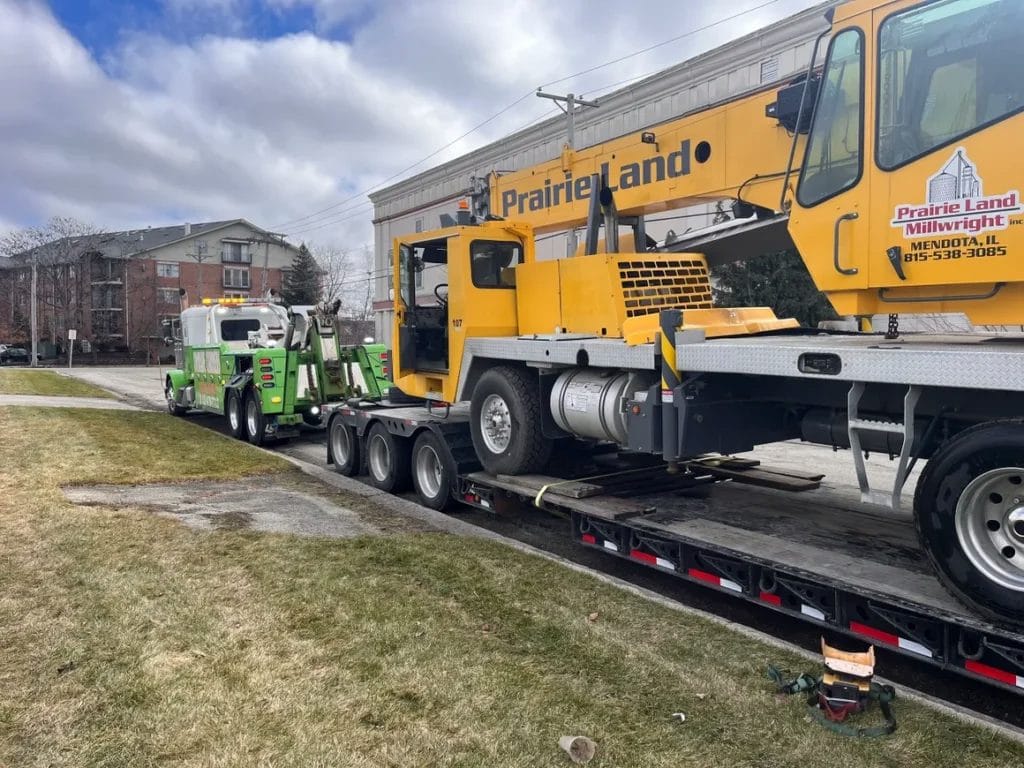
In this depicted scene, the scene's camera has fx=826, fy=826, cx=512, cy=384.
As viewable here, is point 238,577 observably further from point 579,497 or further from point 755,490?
point 755,490

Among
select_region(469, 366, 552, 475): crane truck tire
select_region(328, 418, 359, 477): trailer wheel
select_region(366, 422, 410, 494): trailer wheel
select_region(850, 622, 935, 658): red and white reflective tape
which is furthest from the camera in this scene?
select_region(328, 418, 359, 477): trailer wheel

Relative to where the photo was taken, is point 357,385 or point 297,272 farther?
point 297,272

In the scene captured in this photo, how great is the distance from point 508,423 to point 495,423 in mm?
240

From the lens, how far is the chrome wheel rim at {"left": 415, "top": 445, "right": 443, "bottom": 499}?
338 inches

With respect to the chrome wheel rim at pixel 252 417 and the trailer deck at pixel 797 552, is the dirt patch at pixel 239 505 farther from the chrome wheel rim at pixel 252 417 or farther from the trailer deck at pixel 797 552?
the chrome wheel rim at pixel 252 417

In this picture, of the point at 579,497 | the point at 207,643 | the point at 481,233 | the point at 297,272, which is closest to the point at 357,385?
the point at 481,233

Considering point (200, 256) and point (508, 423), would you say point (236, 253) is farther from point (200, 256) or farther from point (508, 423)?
point (508, 423)

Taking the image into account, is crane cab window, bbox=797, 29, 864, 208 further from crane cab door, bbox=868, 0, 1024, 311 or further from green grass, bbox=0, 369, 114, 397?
green grass, bbox=0, 369, 114, 397

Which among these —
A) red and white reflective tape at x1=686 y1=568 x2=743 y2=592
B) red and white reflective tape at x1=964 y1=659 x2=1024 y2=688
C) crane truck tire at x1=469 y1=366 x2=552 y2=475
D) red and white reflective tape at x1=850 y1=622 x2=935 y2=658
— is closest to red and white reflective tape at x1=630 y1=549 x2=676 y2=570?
red and white reflective tape at x1=686 y1=568 x2=743 y2=592

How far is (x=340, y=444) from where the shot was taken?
421 inches

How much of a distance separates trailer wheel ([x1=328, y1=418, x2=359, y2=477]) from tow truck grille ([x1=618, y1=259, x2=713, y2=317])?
4874 mm

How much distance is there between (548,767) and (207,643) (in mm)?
2221

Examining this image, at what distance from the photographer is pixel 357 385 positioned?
13664mm

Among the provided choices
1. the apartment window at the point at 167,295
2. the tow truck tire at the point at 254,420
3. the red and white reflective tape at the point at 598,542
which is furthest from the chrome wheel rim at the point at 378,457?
the apartment window at the point at 167,295
